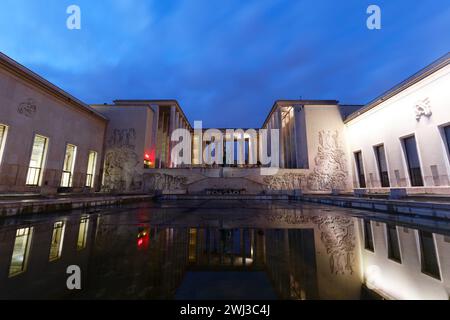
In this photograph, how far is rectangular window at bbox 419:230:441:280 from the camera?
1.48 m

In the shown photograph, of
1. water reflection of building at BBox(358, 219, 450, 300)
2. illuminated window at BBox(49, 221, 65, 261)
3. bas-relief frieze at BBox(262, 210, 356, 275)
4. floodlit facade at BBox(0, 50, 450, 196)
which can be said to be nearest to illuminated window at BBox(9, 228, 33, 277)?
illuminated window at BBox(49, 221, 65, 261)

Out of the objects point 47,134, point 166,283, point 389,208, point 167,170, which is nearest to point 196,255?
point 166,283

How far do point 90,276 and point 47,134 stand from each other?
15749mm

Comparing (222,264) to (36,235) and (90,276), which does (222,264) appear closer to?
(90,276)

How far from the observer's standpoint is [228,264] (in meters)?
1.62

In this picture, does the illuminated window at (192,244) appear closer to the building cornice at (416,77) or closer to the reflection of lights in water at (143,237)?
the reflection of lights in water at (143,237)

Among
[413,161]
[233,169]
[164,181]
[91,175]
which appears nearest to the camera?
[413,161]

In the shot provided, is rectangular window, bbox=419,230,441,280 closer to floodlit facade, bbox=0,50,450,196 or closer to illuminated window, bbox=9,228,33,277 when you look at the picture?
illuminated window, bbox=9,228,33,277

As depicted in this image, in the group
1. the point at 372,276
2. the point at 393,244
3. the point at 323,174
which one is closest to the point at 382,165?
the point at 323,174

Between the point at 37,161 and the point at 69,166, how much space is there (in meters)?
2.55

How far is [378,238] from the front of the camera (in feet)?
7.97

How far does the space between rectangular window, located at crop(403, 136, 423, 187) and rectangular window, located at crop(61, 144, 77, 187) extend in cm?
2413

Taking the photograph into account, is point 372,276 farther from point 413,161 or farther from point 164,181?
point 164,181

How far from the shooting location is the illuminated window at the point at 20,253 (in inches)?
57.6
